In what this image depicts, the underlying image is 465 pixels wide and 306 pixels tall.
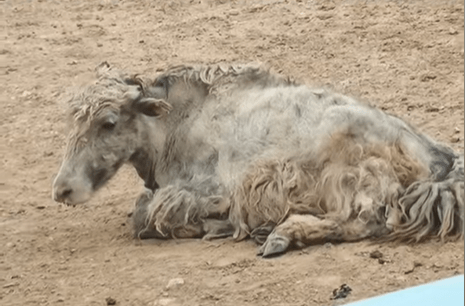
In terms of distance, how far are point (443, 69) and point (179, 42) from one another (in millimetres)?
2460

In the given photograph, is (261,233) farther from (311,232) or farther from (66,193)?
(66,193)

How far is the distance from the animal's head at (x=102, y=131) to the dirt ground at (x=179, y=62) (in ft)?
1.01

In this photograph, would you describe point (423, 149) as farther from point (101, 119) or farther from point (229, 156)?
point (101, 119)

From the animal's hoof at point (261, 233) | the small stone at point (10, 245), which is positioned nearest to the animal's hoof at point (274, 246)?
the animal's hoof at point (261, 233)

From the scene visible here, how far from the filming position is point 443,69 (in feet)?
24.2

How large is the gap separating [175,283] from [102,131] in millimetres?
A: 1105

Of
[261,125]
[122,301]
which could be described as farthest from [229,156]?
[122,301]

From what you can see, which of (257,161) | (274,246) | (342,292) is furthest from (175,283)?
(257,161)

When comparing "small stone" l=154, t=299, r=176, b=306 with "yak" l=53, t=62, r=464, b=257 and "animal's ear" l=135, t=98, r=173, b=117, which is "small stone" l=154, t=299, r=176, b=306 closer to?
"yak" l=53, t=62, r=464, b=257

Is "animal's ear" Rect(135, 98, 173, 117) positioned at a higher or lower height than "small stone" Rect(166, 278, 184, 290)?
higher

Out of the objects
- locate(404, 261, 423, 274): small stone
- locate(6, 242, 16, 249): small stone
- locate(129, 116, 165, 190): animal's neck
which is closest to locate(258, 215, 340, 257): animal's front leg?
locate(404, 261, 423, 274): small stone

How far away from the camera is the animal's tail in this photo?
4855mm

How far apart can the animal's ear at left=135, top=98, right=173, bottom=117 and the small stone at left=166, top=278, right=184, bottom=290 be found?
115 centimetres

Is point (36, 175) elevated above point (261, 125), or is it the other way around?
point (261, 125)
